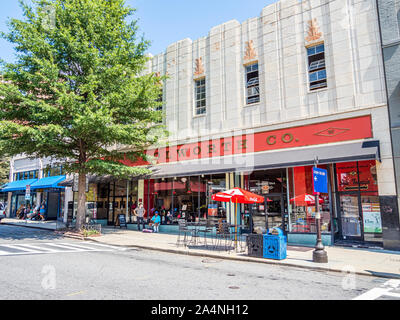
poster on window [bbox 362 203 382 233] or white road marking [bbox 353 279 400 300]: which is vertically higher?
poster on window [bbox 362 203 382 233]

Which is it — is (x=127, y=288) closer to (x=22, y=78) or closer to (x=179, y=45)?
(x=22, y=78)

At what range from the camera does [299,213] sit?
46.7 ft

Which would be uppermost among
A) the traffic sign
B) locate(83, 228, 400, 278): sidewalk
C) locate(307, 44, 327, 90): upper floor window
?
locate(307, 44, 327, 90): upper floor window

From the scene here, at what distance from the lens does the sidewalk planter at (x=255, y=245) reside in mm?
10703

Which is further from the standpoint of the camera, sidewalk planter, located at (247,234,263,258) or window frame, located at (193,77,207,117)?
window frame, located at (193,77,207,117)

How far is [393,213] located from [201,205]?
9.67m

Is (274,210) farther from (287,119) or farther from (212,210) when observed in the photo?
(287,119)

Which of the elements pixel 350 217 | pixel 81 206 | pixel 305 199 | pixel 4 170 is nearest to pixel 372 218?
pixel 350 217

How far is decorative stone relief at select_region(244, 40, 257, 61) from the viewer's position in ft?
54.7

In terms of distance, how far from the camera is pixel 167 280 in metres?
7.23

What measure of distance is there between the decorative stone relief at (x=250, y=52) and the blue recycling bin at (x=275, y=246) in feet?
33.9

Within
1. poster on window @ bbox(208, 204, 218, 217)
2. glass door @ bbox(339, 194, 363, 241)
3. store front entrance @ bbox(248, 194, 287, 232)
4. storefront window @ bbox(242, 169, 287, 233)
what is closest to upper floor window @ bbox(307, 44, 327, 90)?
storefront window @ bbox(242, 169, 287, 233)

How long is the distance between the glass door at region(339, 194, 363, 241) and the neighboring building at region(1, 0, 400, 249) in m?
0.04

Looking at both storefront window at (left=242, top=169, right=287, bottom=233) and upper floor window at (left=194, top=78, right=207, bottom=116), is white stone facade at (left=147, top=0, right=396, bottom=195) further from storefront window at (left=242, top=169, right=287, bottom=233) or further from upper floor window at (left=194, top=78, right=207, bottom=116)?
Answer: storefront window at (left=242, top=169, right=287, bottom=233)
